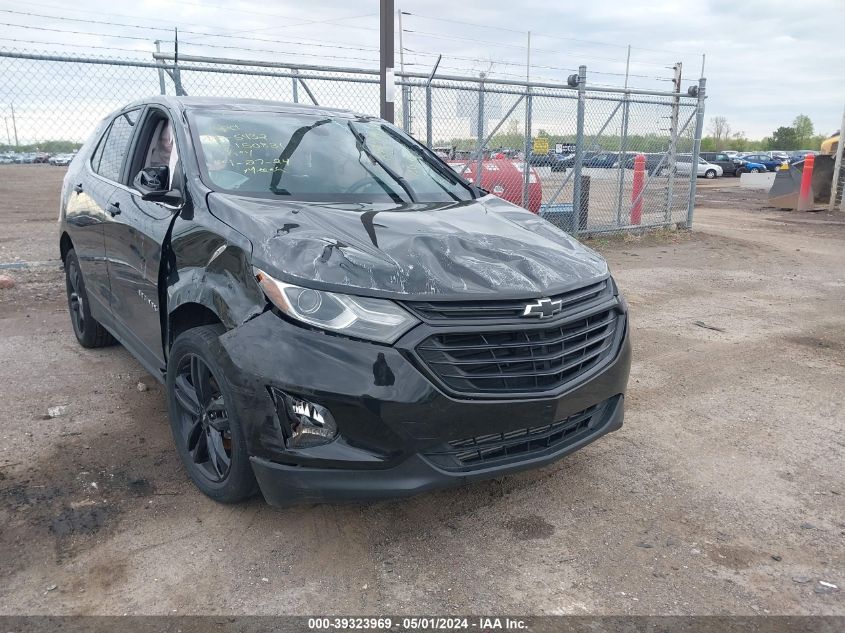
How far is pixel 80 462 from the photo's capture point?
3.51 meters

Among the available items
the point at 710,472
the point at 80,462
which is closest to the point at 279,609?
the point at 80,462

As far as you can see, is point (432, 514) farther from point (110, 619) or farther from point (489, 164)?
point (489, 164)

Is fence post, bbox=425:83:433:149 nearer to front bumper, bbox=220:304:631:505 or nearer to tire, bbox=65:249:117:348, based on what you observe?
tire, bbox=65:249:117:348

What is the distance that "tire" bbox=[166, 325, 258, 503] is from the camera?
9.04 feet

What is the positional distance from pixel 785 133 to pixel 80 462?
89.8 m

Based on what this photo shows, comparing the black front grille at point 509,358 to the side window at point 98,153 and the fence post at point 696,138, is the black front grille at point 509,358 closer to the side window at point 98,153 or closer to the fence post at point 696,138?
the side window at point 98,153

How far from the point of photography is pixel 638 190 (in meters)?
12.4

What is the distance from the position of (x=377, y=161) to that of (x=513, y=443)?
1.96 metres

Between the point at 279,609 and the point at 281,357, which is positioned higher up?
the point at 281,357

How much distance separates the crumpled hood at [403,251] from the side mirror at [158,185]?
0.99ft

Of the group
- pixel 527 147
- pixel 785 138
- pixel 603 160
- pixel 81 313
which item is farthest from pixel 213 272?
pixel 785 138

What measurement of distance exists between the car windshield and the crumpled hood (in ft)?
0.74

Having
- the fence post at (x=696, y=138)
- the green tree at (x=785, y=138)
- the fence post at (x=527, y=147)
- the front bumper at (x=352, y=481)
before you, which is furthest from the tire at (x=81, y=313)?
the green tree at (x=785, y=138)

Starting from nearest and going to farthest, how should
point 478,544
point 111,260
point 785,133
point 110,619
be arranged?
point 110,619
point 478,544
point 111,260
point 785,133
